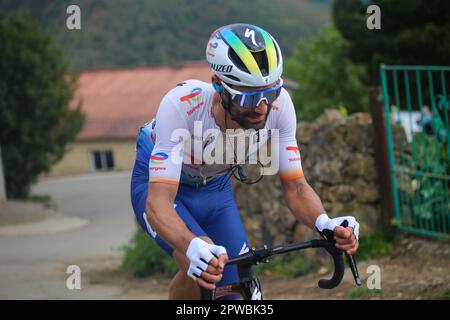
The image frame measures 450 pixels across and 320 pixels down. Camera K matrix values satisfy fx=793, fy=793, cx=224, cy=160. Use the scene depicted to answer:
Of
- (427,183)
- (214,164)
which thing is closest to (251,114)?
(214,164)

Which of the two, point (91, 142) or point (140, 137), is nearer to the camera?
point (140, 137)

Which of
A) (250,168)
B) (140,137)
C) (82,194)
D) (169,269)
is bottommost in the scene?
(82,194)

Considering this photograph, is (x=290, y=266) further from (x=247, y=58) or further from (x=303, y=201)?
(x=247, y=58)

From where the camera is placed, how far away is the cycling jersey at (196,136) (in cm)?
424

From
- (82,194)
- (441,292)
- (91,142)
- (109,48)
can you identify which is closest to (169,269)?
(441,292)

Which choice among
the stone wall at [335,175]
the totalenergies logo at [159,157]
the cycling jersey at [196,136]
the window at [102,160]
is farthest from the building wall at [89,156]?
the totalenergies logo at [159,157]

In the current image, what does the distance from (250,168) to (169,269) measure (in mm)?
1743

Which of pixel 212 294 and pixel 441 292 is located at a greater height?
pixel 212 294

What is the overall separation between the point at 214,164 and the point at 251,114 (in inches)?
25.9

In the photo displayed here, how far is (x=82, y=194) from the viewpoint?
34.4 m

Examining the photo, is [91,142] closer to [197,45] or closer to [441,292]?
[197,45]

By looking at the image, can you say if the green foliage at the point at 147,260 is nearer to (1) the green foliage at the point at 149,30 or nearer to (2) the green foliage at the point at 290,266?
(2) the green foliage at the point at 290,266

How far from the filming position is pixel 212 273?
3.54m

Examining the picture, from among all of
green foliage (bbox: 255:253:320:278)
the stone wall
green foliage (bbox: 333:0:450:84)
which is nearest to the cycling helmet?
the stone wall
